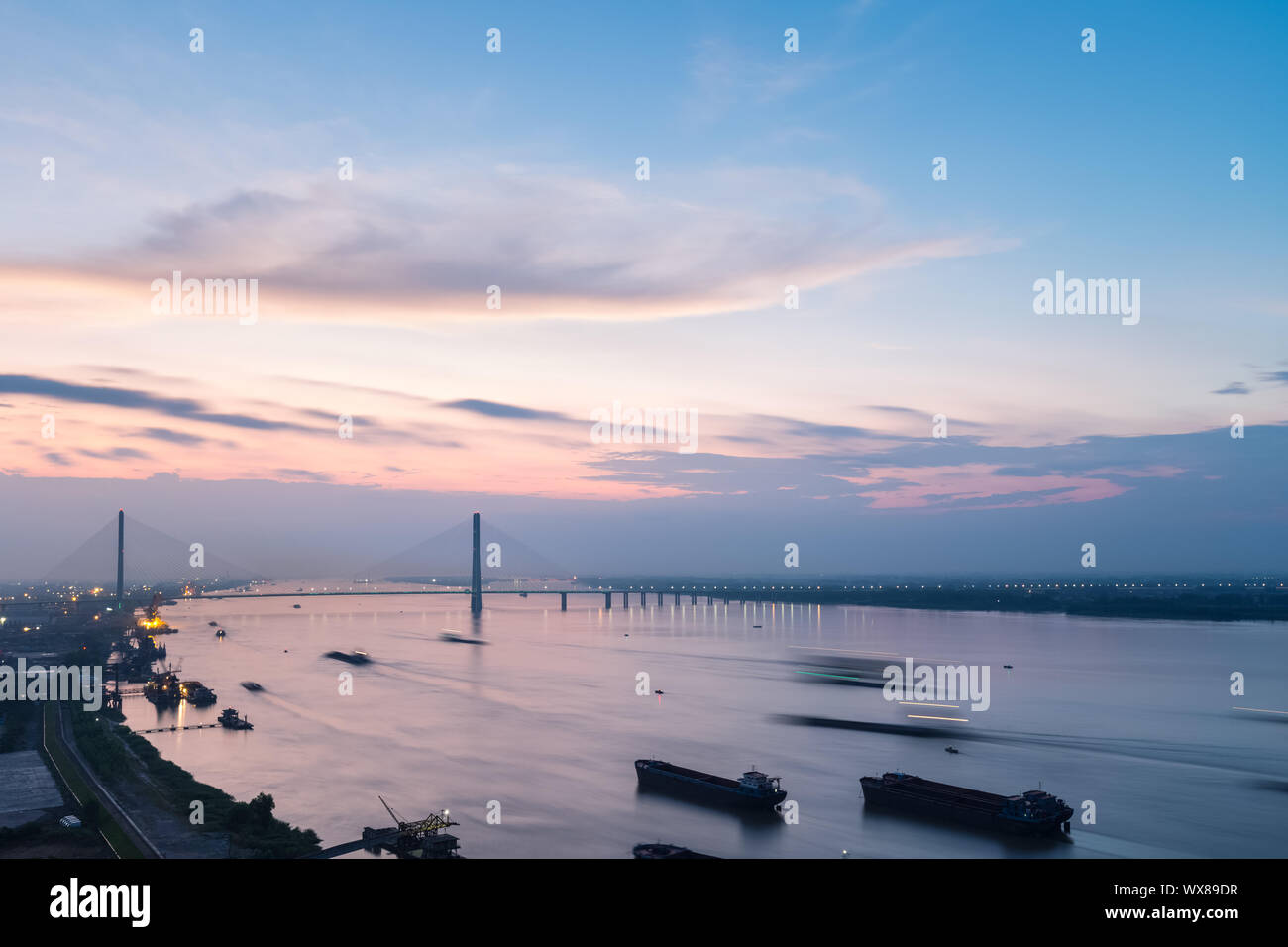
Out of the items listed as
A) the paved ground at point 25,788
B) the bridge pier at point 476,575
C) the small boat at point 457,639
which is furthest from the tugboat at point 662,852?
the bridge pier at point 476,575

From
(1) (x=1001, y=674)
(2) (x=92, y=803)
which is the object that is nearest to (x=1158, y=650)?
(1) (x=1001, y=674)

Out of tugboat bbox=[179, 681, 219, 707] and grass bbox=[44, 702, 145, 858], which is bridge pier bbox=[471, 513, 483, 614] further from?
grass bbox=[44, 702, 145, 858]

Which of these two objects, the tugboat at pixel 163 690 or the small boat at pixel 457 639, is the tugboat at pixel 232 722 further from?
the small boat at pixel 457 639

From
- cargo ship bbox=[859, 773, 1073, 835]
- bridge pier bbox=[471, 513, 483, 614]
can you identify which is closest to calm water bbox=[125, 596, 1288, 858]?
cargo ship bbox=[859, 773, 1073, 835]

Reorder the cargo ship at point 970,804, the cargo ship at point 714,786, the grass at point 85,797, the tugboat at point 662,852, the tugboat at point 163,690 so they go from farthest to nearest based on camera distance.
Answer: the tugboat at point 163,690
the cargo ship at point 714,786
the cargo ship at point 970,804
the tugboat at point 662,852
the grass at point 85,797

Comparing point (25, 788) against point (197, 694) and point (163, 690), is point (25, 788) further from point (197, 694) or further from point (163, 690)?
point (163, 690)
